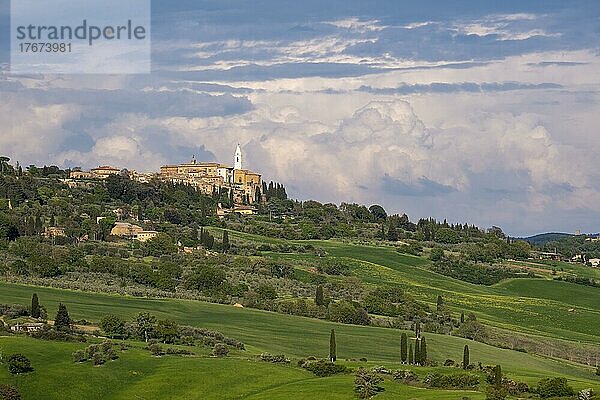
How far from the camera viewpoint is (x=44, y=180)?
7407 inches

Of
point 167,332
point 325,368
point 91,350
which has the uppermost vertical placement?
point 167,332

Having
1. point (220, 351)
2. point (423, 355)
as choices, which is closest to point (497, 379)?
point (423, 355)

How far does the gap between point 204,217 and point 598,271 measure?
2863 inches

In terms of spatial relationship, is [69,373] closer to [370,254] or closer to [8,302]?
[8,302]

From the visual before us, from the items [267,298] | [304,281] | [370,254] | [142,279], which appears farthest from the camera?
[370,254]

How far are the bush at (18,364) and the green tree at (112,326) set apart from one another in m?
17.2

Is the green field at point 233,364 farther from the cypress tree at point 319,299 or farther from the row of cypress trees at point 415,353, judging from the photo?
the cypress tree at point 319,299

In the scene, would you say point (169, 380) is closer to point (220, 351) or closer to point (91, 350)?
point (91, 350)

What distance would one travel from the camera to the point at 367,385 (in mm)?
61000

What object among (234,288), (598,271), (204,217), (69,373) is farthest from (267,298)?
(598,271)

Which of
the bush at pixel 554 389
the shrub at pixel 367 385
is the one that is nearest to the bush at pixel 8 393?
the shrub at pixel 367 385

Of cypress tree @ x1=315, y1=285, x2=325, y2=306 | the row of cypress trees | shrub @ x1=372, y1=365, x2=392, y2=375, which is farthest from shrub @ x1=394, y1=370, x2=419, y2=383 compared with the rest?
cypress tree @ x1=315, y1=285, x2=325, y2=306

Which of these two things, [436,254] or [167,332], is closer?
[167,332]

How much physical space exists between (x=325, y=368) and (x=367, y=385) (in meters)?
10.0
